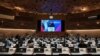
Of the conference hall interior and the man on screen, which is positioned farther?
the man on screen

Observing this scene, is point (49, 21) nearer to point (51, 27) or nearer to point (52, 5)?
point (51, 27)

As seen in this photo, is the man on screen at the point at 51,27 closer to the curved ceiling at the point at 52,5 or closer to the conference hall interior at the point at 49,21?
the conference hall interior at the point at 49,21

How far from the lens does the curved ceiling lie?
2317 cm

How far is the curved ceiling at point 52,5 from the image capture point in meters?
23.2

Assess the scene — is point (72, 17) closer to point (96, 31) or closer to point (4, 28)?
point (96, 31)

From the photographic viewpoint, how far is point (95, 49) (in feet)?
32.9

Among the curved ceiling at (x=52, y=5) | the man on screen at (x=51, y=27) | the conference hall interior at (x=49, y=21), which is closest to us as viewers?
the curved ceiling at (x=52, y=5)

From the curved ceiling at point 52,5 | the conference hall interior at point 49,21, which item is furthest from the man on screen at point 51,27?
the curved ceiling at point 52,5

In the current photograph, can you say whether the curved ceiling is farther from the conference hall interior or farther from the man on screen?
the man on screen

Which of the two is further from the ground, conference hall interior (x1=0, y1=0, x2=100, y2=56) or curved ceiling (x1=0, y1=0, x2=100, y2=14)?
curved ceiling (x1=0, y1=0, x2=100, y2=14)

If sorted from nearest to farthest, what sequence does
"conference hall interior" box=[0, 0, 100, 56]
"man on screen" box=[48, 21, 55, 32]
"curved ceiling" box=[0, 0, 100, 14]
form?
1. "curved ceiling" box=[0, 0, 100, 14]
2. "conference hall interior" box=[0, 0, 100, 56]
3. "man on screen" box=[48, 21, 55, 32]

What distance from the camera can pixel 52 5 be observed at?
2520cm

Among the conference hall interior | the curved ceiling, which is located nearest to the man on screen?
the conference hall interior

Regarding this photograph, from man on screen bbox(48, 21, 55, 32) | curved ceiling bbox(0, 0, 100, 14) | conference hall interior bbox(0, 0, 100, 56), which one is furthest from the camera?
man on screen bbox(48, 21, 55, 32)
